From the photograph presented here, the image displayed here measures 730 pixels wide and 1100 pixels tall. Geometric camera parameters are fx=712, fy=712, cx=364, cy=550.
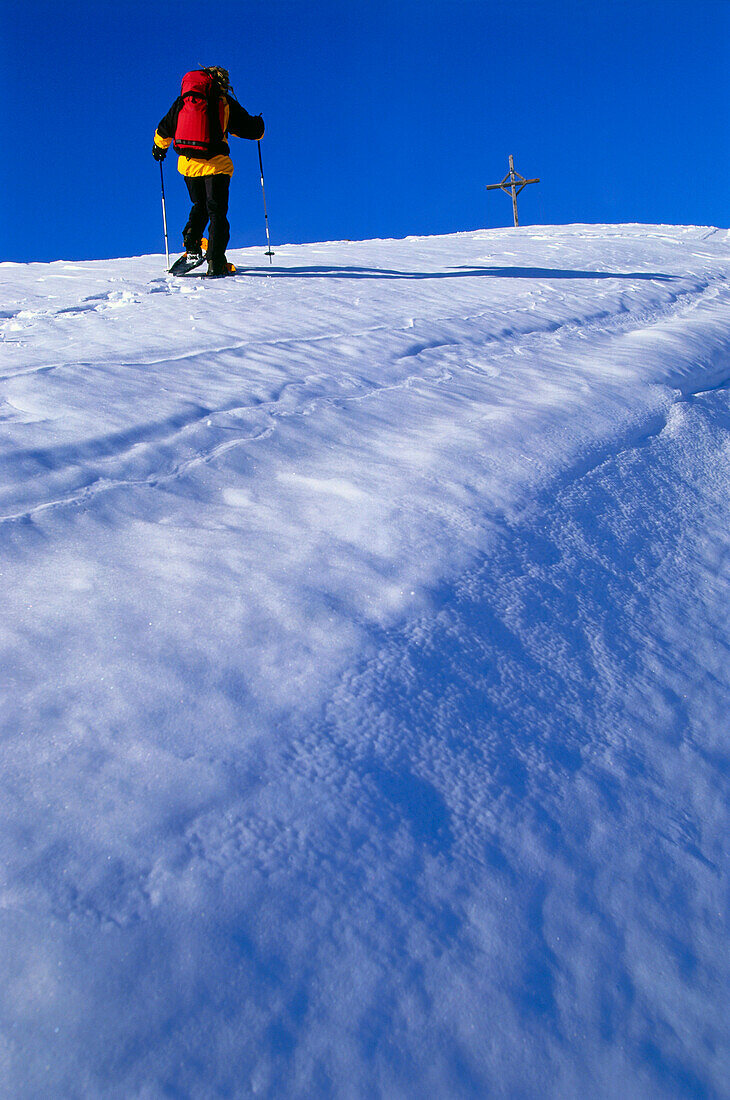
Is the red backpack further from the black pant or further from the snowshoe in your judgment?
the snowshoe

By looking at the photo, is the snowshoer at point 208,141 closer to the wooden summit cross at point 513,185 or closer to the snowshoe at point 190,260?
the snowshoe at point 190,260

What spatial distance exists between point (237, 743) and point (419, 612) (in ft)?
1.66

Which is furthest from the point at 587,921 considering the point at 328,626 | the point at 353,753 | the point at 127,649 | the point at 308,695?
the point at 127,649

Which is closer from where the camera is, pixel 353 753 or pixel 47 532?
pixel 353 753

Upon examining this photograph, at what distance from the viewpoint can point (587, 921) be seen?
3.52ft

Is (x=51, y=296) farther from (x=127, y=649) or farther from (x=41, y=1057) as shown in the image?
(x=41, y=1057)

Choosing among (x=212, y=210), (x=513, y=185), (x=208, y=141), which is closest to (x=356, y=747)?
(x=212, y=210)

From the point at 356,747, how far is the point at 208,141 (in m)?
5.07

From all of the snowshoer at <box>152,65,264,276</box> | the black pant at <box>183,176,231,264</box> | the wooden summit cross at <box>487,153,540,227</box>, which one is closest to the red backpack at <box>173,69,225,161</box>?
the snowshoer at <box>152,65,264,276</box>

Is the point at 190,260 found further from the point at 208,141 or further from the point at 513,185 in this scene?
the point at 513,185

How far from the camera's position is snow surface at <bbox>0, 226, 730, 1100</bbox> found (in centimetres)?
90

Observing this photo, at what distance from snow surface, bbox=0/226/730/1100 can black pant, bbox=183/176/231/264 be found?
3.09 m

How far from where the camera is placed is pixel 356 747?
1215mm

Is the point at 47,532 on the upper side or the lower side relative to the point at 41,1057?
upper
